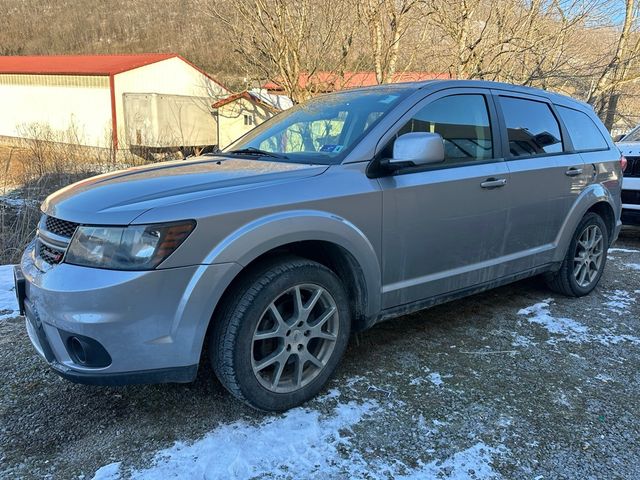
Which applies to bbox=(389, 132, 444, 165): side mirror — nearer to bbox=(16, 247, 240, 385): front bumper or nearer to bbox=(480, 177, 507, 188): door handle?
bbox=(480, 177, 507, 188): door handle

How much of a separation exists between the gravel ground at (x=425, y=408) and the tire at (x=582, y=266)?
0.59 metres

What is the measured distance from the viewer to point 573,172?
4.07 meters

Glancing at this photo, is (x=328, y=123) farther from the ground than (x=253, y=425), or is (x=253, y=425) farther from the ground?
(x=328, y=123)

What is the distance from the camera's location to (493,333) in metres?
3.69

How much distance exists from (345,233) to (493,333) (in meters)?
1.66

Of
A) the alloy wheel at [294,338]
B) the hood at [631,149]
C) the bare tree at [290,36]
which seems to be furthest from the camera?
the bare tree at [290,36]

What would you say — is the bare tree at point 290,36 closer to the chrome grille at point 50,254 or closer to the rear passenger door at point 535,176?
the rear passenger door at point 535,176

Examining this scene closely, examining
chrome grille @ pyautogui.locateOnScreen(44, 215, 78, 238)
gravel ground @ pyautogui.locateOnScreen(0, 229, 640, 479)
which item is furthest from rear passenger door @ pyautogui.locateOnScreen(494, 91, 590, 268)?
chrome grille @ pyautogui.locateOnScreen(44, 215, 78, 238)

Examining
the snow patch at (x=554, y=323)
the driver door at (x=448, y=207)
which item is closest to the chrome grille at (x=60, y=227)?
the driver door at (x=448, y=207)

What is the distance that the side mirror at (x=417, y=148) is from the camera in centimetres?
274

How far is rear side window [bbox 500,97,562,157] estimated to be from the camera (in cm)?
369

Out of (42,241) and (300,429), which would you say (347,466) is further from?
(42,241)

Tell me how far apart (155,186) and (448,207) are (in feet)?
5.75

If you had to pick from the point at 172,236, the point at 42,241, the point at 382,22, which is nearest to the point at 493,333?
the point at 172,236
